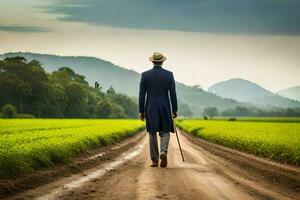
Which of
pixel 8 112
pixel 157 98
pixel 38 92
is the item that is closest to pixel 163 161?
pixel 157 98

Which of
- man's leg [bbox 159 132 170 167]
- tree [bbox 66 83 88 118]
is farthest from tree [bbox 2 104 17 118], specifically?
man's leg [bbox 159 132 170 167]

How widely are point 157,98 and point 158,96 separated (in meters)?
0.06

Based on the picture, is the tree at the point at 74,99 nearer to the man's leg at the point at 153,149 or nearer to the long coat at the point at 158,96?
the long coat at the point at 158,96

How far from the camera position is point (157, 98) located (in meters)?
14.8

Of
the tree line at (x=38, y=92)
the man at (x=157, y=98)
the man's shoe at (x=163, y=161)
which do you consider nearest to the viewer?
the man's shoe at (x=163, y=161)

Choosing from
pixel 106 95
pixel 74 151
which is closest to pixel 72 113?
pixel 106 95

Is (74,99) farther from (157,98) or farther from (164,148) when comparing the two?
(164,148)

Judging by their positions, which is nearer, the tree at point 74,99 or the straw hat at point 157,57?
the straw hat at point 157,57

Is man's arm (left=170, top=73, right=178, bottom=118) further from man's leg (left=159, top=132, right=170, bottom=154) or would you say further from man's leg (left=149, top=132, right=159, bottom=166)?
man's leg (left=149, top=132, right=159, bottom=166)

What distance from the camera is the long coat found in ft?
48.0

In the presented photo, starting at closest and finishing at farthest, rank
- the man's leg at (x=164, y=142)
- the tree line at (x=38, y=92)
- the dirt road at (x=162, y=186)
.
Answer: the dirt road at (x=162, y=186) → the man's leg at (x=164, y=142) → the tree line at (x=38, y=92)

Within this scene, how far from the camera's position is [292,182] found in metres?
11.3

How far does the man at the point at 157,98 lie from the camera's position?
14602 mm

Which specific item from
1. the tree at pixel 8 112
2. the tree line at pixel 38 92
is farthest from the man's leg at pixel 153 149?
the tree line at pixel 38 92
